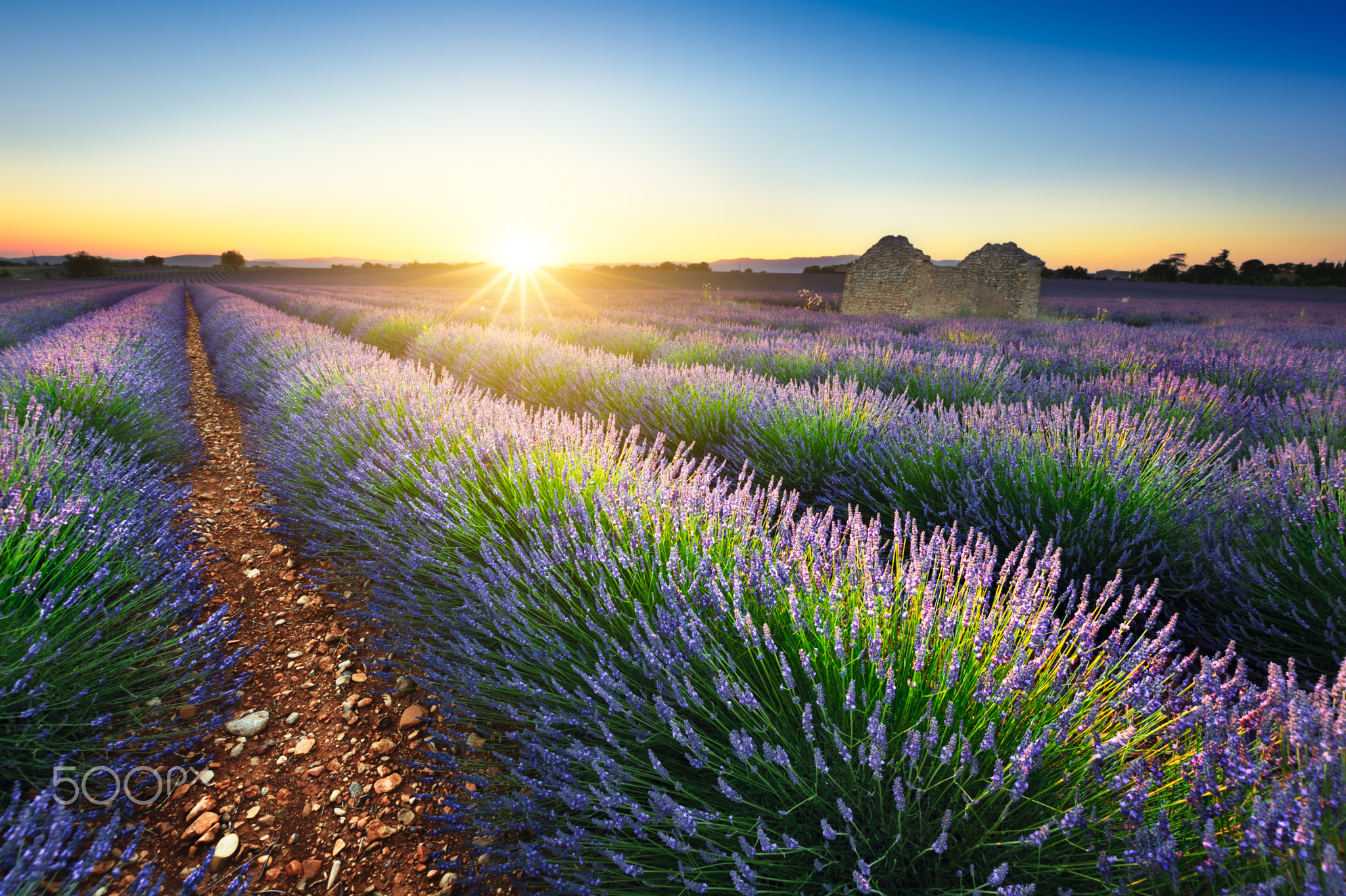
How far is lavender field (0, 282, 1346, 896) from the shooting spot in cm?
93

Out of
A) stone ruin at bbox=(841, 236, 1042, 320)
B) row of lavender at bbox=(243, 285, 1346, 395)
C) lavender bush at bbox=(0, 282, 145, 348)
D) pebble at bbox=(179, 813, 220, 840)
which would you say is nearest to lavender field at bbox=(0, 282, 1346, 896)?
pebble at bbox=(179, 813, 220, 840)

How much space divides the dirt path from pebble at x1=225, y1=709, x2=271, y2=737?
2 centimetres

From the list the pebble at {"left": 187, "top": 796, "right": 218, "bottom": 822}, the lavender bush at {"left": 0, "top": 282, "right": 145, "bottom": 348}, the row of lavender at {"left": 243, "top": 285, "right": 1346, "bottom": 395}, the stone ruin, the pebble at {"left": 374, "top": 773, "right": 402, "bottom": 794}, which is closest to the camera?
the pebble at {"left": 187, "top": 796, "right": 218, "bottom": 822}

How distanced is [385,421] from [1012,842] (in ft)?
10.2

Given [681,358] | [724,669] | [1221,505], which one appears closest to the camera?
[724,669]

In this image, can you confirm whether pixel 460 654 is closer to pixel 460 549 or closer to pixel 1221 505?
pixel 460 549

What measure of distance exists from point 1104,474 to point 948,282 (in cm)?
1850

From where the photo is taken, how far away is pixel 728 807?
1.10 meters

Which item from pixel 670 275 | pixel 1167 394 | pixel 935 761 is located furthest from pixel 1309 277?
pixel 935 761

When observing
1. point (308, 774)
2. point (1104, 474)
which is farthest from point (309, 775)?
point (1104, 474)

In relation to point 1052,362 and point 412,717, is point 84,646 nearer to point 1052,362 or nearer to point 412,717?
point 412,717

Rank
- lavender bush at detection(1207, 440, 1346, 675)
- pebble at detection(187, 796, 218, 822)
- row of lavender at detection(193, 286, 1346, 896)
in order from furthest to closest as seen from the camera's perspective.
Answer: lavender bush at detection(1207, 440, 1346, 675)
pebble at detection(187, 796, 218, 822)
row of lavender at detection(193, 286, 1346, 896)

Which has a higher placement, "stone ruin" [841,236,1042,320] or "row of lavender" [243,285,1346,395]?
"stone ruin" [841,236,1042,320]

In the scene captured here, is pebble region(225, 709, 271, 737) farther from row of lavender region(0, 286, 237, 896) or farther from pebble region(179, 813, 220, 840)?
pebble region(179, 813, 220, 840)
